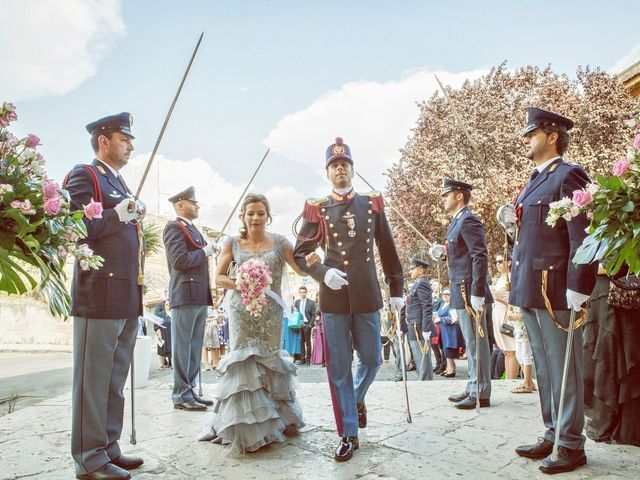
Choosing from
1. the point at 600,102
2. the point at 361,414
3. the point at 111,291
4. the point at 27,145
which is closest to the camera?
the point at 27,145

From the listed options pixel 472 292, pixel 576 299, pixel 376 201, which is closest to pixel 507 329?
pixel 472 292

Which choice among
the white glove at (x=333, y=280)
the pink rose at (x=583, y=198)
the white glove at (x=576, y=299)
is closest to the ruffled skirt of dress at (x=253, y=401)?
the white glove at (x=333, y=280)

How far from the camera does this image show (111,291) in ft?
12.3

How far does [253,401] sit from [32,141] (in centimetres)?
259

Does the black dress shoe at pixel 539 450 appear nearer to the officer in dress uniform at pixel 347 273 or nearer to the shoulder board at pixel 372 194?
the officer in dress uniform at pixel 347 273

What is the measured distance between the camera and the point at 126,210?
3.79 m

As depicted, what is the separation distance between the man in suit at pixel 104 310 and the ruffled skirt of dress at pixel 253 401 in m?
0.75

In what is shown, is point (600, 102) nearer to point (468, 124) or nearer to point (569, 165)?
point (468, 124)

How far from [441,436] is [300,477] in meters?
1.46

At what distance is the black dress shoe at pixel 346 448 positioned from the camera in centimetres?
383

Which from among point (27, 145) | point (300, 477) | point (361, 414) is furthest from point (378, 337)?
point (27, 145)

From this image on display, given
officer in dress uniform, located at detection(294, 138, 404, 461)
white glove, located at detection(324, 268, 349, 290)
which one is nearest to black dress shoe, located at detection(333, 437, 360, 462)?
officer in dress uniform, located at detection(294, 138, 404, 461)

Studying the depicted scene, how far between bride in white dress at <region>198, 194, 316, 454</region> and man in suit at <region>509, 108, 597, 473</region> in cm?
187

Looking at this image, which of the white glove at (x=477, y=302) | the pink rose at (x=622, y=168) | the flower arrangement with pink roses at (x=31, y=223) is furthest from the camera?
the white glove at (x=477, y=302)
